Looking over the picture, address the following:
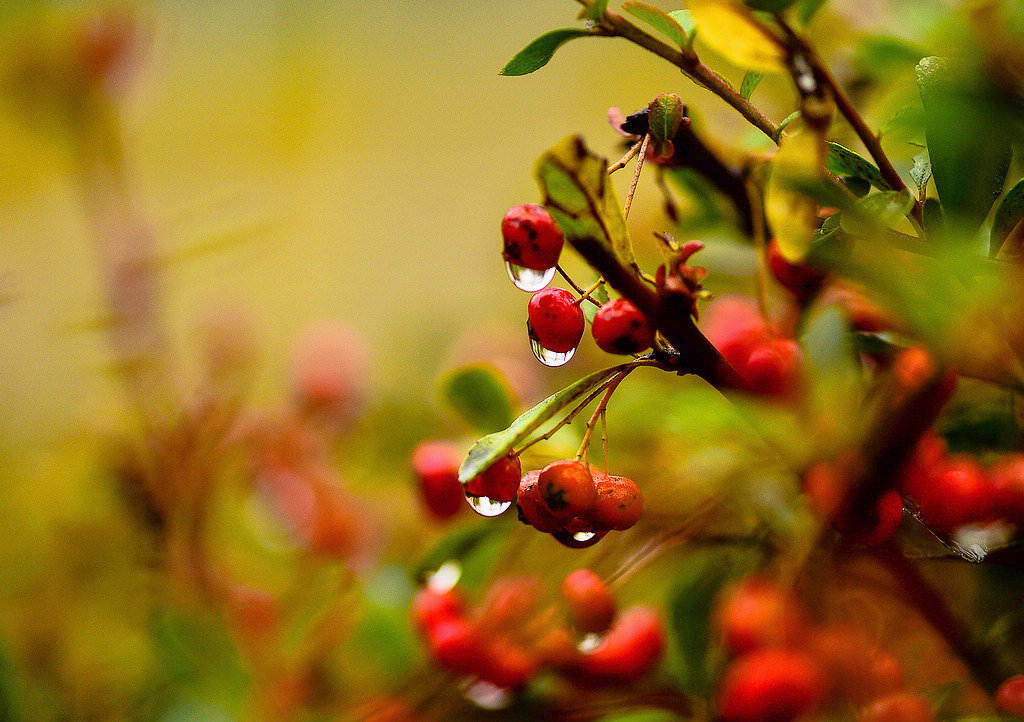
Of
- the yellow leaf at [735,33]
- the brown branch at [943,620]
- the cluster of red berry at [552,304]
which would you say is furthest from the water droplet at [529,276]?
the brown branch at [943,620]

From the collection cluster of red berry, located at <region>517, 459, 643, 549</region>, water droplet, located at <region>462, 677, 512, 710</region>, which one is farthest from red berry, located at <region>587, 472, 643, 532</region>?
water droplet, located at <region>462, 677, 512, 710</region>

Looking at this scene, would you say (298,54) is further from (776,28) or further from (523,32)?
(776,28)

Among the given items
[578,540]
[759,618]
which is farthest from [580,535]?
[759,618]

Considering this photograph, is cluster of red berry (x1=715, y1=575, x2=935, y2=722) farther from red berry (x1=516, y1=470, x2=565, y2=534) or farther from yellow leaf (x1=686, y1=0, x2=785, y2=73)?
yellow leaf (x1=686, y1=0, x2=785, y2=73)

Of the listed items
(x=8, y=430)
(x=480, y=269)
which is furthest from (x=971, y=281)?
(x=480, y=269)

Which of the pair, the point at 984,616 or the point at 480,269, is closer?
the point at 984,616

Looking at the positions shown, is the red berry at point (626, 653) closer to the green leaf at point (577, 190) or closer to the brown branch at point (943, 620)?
the brown branch at point (943, 620)
